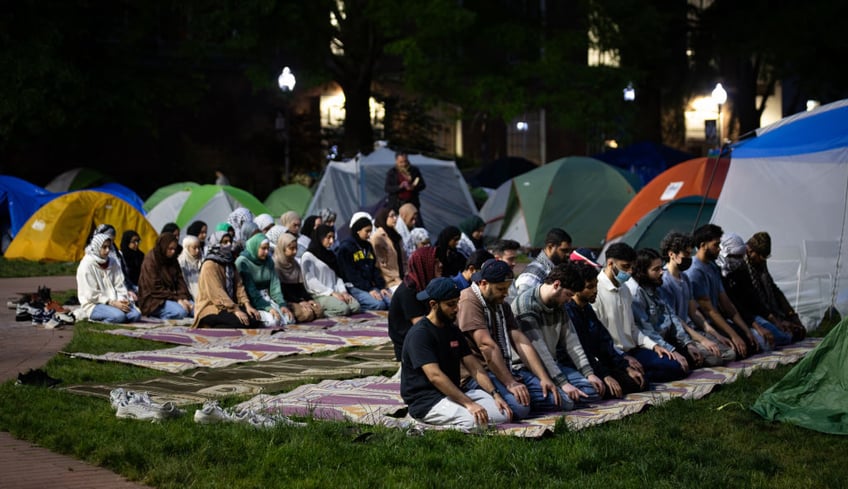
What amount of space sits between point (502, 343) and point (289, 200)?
20.2 metres

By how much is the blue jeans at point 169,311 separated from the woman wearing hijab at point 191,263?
0.59m

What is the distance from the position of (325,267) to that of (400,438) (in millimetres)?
7952

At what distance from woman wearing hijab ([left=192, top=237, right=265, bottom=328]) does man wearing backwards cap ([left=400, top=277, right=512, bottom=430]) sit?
18.3 ft

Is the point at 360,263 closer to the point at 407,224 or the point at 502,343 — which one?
the point at 407,224

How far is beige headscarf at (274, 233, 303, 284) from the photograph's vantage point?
14016mm

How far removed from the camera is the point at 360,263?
15250 mm

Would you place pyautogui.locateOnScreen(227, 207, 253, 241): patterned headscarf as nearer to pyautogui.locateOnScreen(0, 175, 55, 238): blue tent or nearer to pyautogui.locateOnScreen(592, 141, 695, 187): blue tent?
pyautogui.locateOnScreen(0, 175, 55, 238): blue tent

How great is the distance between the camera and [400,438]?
22.7 feet

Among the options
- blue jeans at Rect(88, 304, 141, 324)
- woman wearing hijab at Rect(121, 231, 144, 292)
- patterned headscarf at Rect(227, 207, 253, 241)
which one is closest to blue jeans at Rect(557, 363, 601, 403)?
blue jeans at Rect(88, 304, 141, 324)

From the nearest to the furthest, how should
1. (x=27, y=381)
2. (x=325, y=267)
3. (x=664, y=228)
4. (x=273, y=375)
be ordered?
(x=27, y=381) → (x=273, y=375) → (x=325, y=267) → (x=664, y=228)

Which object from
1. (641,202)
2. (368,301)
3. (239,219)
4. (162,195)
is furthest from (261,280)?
(162,195)

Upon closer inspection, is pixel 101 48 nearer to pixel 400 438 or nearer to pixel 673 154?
pixel 673 154

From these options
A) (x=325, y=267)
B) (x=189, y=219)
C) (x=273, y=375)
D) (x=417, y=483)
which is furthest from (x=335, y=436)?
(x=189, y=219)

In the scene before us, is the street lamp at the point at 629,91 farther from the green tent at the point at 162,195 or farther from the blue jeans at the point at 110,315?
the blue jeans at the point at 110,315
